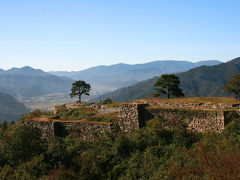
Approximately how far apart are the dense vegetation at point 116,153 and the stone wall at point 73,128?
3.37 ft

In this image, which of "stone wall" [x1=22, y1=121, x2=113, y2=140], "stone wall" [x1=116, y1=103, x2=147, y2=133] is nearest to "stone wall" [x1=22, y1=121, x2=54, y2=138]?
"stone wall" [x1=22, y1=121, x2=113, y2=140]

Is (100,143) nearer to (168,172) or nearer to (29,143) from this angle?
(29,143)

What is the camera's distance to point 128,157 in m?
15.9

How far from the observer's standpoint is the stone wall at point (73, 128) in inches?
762

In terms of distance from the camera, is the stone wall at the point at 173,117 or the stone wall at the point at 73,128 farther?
the stone wall at the point at 73,128

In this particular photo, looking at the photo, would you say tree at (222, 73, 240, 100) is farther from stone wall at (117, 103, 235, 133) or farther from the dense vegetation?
the dense vegetation

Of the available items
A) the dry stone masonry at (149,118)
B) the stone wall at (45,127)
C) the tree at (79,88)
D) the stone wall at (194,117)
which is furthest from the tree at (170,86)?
the stone wall at (45,127)

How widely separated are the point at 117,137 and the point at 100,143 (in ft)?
4.31

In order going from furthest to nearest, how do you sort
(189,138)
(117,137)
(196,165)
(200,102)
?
1. (200,102)
2. (117,137)
3. (189,138)
4. (196,165)

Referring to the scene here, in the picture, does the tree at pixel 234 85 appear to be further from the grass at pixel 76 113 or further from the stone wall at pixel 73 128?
the stone wall at pixel 73 128

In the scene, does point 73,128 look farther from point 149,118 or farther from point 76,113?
point 76,113

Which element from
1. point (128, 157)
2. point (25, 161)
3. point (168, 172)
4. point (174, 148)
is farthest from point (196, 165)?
point (25, 161)

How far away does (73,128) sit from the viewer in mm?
20469

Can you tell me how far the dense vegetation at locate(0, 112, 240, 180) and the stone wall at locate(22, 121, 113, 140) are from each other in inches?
40.4
